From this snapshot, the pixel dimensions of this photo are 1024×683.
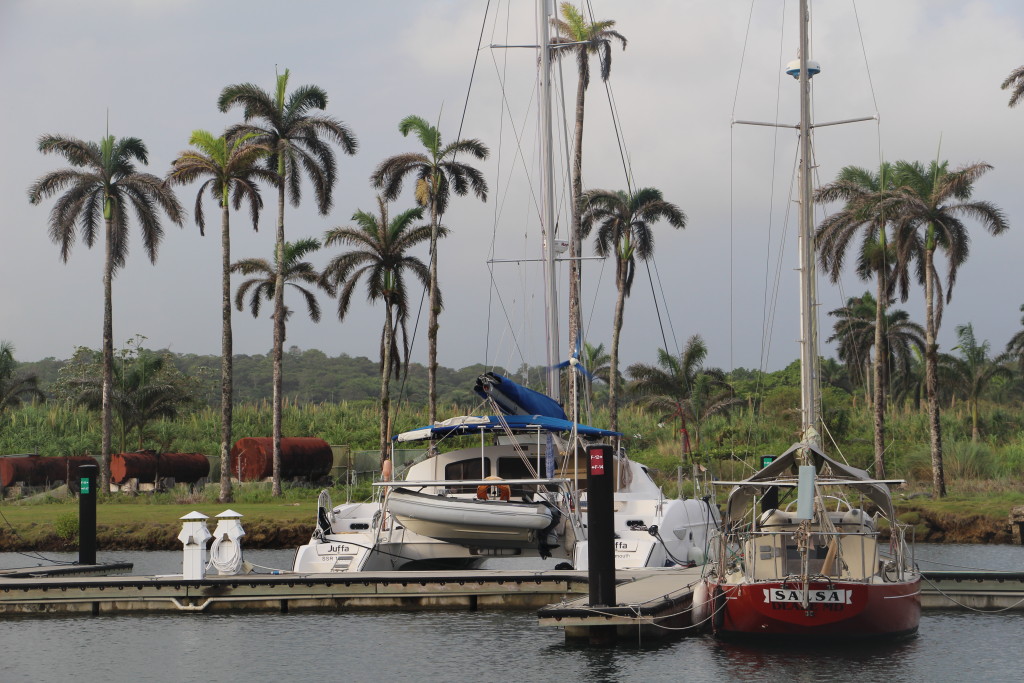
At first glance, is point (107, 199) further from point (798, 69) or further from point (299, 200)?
point (798, 69)

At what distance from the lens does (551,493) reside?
78.5 feet

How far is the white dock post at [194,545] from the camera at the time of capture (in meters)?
23.0

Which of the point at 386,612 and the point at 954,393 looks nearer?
the point at 386,612

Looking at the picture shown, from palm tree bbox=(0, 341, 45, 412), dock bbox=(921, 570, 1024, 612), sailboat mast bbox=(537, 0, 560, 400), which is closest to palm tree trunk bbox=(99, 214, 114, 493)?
palm tree bbox=(0, 341, 45, 412)

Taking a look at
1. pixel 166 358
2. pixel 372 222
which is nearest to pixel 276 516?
pixel 372 222

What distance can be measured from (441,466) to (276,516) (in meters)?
16.5

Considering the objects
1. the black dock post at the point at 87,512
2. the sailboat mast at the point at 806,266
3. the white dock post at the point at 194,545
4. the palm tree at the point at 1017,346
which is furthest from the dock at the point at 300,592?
the palm tree at the point at 1017,346

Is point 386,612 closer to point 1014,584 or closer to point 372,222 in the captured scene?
point 1014,584

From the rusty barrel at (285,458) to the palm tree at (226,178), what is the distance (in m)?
3.33

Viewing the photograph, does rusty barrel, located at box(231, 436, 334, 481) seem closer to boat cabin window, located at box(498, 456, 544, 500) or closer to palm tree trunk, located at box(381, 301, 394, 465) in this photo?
palm tree trunk, located at box(381, 301, 394, 465)

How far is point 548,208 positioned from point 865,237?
23.1 m

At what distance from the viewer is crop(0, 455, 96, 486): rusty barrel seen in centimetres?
5112

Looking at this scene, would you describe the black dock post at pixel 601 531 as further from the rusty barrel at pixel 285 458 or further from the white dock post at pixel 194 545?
the rusty barrel at pixel 285 458

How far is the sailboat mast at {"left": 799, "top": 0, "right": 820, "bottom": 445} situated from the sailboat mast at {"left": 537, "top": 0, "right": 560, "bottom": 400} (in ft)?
22.4
